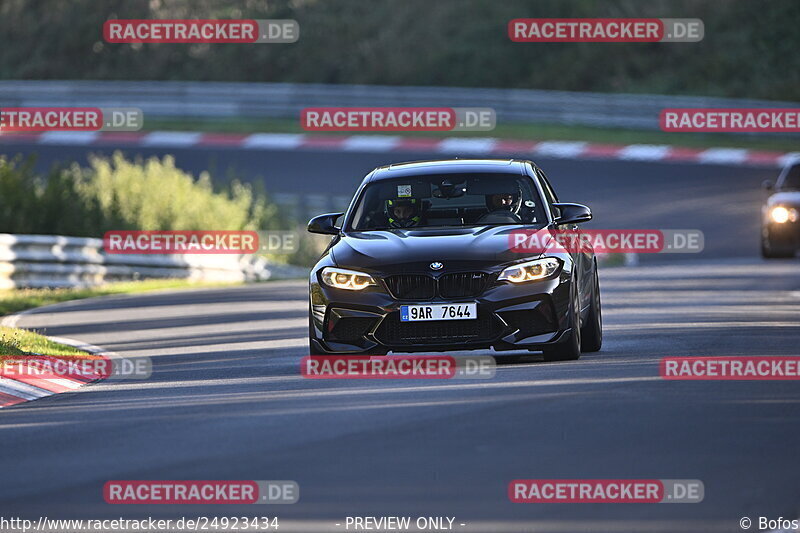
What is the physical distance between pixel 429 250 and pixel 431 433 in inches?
126

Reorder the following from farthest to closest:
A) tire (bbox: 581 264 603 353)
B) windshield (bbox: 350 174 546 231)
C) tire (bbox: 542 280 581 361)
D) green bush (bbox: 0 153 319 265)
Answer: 1. green bush (bbox: 0 153 319 265)
2. tire (bbox: 581 264 603 353)
3. windshield (bbox: 350 174 546 231)
4. tire (bbox: 542 280 581 361)

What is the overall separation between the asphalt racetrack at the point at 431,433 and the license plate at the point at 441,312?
1.66 feet

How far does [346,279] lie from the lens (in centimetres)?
1297

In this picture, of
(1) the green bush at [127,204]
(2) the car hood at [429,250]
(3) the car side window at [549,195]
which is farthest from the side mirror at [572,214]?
(1) the green bush at [127,204]

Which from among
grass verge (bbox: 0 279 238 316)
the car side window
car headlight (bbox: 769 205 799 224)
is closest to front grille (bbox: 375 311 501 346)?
the car side window

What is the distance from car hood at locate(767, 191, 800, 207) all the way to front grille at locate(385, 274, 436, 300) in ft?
46.3

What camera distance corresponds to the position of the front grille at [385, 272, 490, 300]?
1276cm

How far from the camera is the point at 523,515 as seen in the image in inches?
302

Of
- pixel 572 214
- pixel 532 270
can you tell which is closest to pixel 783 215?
pixel 572 214

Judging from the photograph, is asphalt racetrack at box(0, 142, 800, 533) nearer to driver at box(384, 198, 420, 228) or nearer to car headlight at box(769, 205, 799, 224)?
driver at box(384, 198, 420, 228)

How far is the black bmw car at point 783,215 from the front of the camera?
2588cm

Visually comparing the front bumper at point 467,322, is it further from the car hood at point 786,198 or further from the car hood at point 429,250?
the car hood at point 786,198

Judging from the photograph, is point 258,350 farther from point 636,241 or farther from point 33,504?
point 636,241

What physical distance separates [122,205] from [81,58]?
25.3 m
